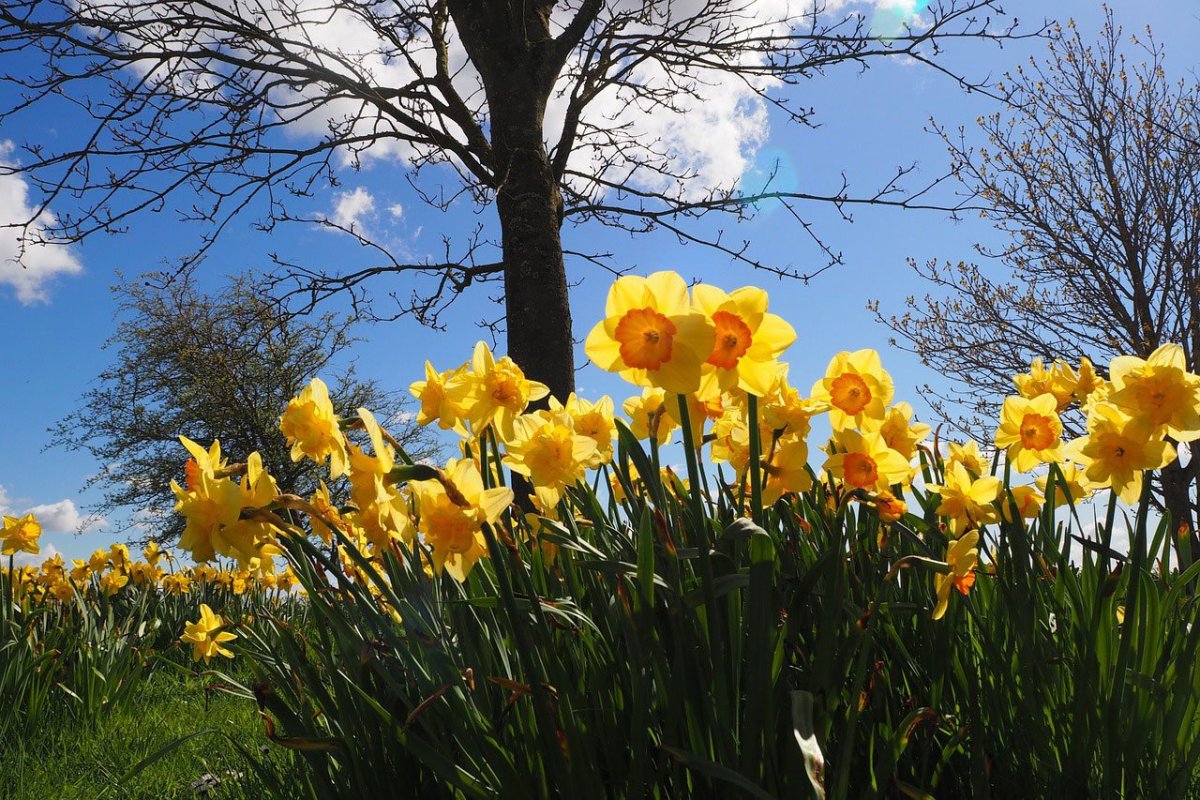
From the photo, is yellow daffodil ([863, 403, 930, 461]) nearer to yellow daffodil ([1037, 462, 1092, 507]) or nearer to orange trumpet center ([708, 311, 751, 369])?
yellow daffodil ([1037, 462, 1092, 507])

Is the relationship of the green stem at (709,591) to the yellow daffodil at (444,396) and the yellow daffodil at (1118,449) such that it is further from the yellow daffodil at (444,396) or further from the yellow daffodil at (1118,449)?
the yellow daffodil at (1118,449)

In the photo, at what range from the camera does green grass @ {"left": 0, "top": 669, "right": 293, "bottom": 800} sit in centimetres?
272

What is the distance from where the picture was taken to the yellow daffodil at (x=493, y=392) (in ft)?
4.93

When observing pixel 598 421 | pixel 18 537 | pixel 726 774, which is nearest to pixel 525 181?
pixel 18 537

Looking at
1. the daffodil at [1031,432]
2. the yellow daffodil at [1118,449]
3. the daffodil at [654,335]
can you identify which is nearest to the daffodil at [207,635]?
the daffodil at [654,335]

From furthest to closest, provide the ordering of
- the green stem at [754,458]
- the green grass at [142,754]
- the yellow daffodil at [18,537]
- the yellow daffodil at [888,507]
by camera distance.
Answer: the yellow daffodil at [18,537]
the green grass at [142,754]
the yellow daffodil at [888,507]
the green stem at [754,458]

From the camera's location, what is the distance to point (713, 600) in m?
1.15

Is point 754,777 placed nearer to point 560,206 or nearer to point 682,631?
point 682,631

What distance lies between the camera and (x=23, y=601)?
4.96 meters

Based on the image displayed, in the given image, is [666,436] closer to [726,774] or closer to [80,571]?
[726,774]

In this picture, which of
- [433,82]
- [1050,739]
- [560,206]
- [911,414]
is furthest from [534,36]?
[1050,739]

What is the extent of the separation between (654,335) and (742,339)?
0.44 ft

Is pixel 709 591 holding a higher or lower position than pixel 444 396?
lower

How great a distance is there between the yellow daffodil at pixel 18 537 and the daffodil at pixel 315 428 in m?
3.45
